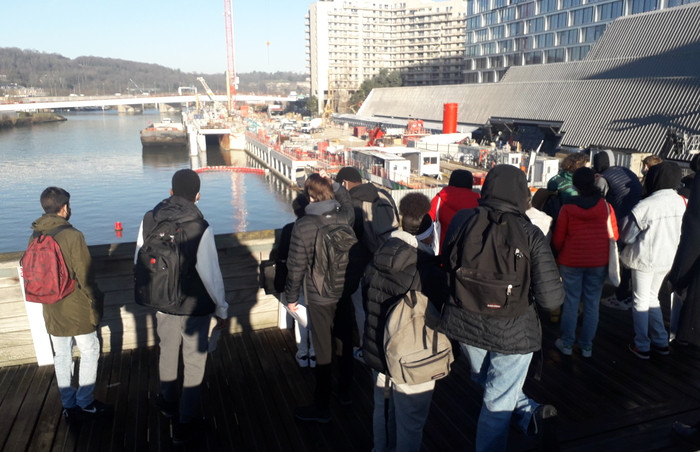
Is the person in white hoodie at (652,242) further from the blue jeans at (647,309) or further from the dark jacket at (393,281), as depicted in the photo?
the dark jacket at (393,281)

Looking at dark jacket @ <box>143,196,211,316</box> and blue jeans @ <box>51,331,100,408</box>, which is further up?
dark jacket @ <box>143,196,211,316</box>

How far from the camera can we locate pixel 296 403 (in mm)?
3811

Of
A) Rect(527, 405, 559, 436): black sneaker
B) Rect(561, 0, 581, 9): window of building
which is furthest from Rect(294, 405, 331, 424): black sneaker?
Rect(561, 0, 581, 9): window of building

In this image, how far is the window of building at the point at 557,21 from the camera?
64812mm

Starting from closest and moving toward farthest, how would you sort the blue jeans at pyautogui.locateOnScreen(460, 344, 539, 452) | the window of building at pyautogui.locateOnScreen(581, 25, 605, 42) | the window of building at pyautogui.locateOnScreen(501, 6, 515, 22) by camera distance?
1. the blue jeans at pyautogui.locateOnScreen(460, 344, 539, 452)
2. the window of building at pyautogui.locateOnScreen(581, 25, 605, 42)
3. the window of building at pyautogui.locateOnScreen(501, 6, 515, 22)

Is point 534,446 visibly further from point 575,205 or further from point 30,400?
point 30,400

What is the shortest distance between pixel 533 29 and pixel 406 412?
77.2 m

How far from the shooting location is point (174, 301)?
317 cm

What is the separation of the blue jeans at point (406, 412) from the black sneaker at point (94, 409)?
6.53 feet

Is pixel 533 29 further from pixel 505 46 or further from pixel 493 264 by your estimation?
pixel 493 264

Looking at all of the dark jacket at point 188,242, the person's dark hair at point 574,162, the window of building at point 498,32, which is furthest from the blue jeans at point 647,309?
the window of building at point 498,32

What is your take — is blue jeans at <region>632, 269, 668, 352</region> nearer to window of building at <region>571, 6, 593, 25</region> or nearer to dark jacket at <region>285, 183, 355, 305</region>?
dark jacket at <region>285, 183, 355, 305</region>

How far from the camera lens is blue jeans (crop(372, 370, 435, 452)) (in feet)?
9.01

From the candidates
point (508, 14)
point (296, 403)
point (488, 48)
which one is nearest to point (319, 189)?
point (296, 403)
